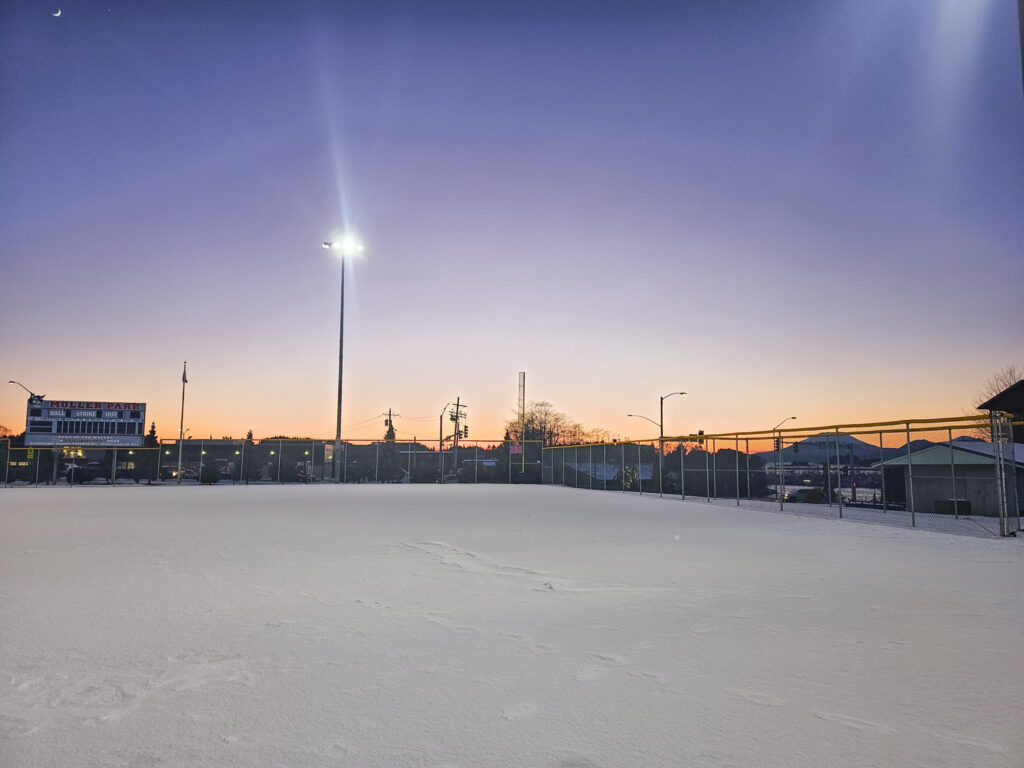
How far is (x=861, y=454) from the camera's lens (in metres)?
18.1

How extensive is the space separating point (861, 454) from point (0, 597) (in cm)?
1889

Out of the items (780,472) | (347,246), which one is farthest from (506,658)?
(347,246)

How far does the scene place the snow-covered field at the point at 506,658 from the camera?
312cm

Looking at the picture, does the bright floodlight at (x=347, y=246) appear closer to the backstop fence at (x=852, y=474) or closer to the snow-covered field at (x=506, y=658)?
the backstop fence at (x=852, y=474)

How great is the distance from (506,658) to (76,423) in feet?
127

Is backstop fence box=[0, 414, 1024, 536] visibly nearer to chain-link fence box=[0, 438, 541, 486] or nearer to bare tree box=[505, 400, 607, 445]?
chain-link fence box=[0, 438, 541, 486]

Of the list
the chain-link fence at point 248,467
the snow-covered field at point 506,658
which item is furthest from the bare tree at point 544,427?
the snow-covered field at point 506,658

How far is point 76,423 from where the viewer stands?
115ft

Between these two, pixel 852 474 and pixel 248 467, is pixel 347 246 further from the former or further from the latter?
pixel 852 474

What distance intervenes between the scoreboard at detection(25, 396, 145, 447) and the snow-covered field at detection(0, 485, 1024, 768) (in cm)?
3015

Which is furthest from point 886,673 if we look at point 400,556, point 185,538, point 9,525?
point 9,525

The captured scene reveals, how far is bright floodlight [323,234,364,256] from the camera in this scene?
36625 millimetres

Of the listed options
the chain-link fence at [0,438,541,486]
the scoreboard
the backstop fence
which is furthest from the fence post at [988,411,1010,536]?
the scoreboard

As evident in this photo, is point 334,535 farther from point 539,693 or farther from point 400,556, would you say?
point 539,693
